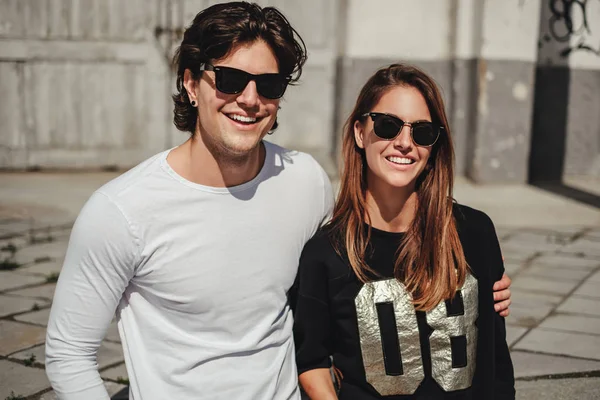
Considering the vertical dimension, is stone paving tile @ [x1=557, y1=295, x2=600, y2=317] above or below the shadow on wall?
below

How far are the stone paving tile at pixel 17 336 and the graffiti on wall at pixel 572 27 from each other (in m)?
7.18

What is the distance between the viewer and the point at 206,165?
88.5 inches

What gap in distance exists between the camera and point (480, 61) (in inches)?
328

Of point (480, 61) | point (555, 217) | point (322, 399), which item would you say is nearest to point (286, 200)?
point (322, 399)

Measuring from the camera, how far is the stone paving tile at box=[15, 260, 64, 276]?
493 centimetres

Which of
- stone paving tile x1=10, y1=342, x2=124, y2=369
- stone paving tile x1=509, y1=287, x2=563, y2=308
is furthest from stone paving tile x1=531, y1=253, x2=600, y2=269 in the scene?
stone paving tile x1=10, y1=342, x2=124, y2=369

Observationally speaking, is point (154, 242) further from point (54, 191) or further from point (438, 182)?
point (54, 191)

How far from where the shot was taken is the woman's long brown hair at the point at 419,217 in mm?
2234

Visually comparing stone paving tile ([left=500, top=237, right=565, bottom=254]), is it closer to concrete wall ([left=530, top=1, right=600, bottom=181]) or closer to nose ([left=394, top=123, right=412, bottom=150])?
concrete wall ([left=530, top=1, right=600, bottom=181])

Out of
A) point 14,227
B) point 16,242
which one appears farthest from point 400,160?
point 14,227

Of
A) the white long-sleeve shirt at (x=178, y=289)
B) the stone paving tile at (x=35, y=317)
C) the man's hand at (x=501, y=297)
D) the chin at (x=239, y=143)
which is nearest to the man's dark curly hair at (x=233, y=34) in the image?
the chin at (x=239, y=143)

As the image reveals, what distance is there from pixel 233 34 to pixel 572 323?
2875mm

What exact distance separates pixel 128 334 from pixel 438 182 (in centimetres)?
108

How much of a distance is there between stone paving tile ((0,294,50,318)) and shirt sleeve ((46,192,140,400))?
2240 millimetres
